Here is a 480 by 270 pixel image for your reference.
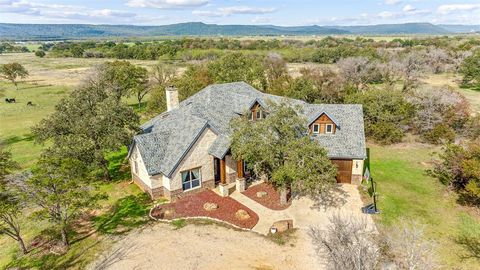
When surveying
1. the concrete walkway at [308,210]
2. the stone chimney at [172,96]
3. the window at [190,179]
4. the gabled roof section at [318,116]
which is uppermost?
the stone chimney at [172,96]

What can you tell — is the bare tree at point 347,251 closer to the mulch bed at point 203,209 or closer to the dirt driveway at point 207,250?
the dirt driveway at point 207,250

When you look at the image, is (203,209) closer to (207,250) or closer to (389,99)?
(207,250)

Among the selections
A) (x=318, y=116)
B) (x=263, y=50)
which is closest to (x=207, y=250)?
(x=318, y=116)

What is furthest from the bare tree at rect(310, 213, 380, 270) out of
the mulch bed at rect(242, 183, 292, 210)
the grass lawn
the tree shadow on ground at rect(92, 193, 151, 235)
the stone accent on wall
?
the tree shadow on ground at rect(92, 193, 151, 235)

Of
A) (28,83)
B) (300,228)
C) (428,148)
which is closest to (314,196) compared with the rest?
(300,228)

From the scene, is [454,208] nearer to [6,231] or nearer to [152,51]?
[6,231]

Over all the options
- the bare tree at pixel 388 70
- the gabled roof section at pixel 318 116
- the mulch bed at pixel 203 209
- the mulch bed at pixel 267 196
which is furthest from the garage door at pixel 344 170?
the bare tree at pixel 388 70
